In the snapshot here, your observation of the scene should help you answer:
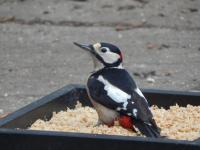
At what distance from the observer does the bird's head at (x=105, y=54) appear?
5.60 m

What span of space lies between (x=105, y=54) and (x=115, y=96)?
1.14 feet

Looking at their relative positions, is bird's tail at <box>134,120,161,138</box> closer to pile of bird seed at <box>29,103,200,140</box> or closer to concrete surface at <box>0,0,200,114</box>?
pile of bird seed at <box>29,103,200,140</box>

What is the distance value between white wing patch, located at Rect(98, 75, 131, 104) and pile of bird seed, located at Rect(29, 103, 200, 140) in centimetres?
16

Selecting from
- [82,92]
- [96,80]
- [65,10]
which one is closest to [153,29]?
[65,10]

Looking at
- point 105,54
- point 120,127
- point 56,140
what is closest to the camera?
point 56,140

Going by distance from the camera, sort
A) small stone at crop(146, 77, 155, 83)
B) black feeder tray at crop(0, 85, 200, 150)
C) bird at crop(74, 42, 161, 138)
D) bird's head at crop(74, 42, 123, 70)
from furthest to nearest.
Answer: small stone at crop(146, 77, 155, 83) → bird's head at crop(74, 42, 123, 70) → bird at crop(74, 42, 161, 138) → black feeder tray at crop(0, 85, 200, 150)

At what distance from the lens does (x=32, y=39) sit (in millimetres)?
10422

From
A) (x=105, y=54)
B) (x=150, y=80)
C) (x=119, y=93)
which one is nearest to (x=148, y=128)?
(x=119, y=93)

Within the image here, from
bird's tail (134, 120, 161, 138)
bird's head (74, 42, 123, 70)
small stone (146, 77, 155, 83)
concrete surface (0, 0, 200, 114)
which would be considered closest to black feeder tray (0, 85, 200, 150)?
bird's tail (134, 120, 161, 138)

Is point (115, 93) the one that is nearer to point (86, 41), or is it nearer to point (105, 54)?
point (105, 54)

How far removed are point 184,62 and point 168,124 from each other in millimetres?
3820

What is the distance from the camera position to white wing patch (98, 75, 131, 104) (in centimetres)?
537

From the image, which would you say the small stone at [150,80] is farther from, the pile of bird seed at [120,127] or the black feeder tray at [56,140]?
the black feeder tray at [56,140]

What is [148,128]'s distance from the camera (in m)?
5.18
